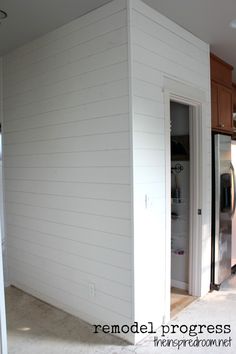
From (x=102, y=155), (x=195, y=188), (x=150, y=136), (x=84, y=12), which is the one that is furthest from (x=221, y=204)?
(x=84, y=12)

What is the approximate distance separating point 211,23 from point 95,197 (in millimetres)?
1874

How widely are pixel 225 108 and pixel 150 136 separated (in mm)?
1733

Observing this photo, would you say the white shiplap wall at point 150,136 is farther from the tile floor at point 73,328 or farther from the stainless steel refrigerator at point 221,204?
the stainless steel refrigerator at point 221,204

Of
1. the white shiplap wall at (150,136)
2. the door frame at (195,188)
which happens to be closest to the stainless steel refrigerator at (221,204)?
the door frame at (195,188)

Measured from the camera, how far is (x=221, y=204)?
338cm

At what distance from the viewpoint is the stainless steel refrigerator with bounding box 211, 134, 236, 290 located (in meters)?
3.32

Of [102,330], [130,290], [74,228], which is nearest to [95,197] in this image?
[74,228]

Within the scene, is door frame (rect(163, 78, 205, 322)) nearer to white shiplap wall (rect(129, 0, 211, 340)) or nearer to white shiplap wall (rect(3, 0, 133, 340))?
white shiplap wall (rect(129, 0, 211, 340))

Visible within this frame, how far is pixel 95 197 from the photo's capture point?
2.53 m

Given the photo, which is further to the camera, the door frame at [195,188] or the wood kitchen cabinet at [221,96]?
the wood kitchen cabinet at [221,96]

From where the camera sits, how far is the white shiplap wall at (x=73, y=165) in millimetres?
2342

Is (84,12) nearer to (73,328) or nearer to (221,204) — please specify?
(221,204)

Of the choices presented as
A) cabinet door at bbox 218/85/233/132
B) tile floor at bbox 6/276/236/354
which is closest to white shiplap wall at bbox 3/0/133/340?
tile floor at bbox 6/276/236/354

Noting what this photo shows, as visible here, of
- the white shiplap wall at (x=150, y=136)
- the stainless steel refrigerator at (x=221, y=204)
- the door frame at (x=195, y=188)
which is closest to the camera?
the white shiplap wall at (x=150, y=136)
